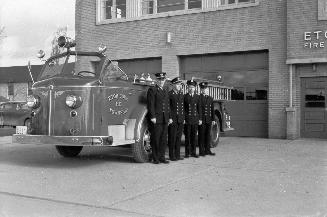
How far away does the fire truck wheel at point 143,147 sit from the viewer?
31.8 feet

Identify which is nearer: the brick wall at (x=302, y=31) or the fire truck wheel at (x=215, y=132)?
the fire truck wheel at (x=215, y=132)

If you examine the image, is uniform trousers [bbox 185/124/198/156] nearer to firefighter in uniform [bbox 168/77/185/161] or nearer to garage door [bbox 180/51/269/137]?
firefighter in uniform [bbox 168/77/185/161]

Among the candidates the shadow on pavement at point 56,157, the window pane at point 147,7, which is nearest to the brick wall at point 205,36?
the window pane at point 147,7

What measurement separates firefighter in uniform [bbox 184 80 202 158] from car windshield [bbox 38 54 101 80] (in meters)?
2.36

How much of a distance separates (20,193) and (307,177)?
4.75 metres

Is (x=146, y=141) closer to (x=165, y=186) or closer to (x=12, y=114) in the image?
(x=165, y=186)

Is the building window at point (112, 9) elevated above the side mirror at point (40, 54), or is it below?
above

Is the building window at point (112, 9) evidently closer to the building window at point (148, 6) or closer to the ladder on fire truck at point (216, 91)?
the building window at point (148, 6)

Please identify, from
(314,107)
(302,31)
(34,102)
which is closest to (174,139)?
(34,102)

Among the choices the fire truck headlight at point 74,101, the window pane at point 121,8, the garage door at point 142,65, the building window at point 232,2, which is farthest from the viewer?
the window pane at point 121,8

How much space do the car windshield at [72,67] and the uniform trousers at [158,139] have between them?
170cm

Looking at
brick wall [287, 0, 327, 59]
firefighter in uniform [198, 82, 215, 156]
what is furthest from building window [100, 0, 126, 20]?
firefighter in uniform [198, 82, 215, 156]

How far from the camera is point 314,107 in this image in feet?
53.0

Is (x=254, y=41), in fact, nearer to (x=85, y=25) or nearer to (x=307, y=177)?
(x=85, y=25)
